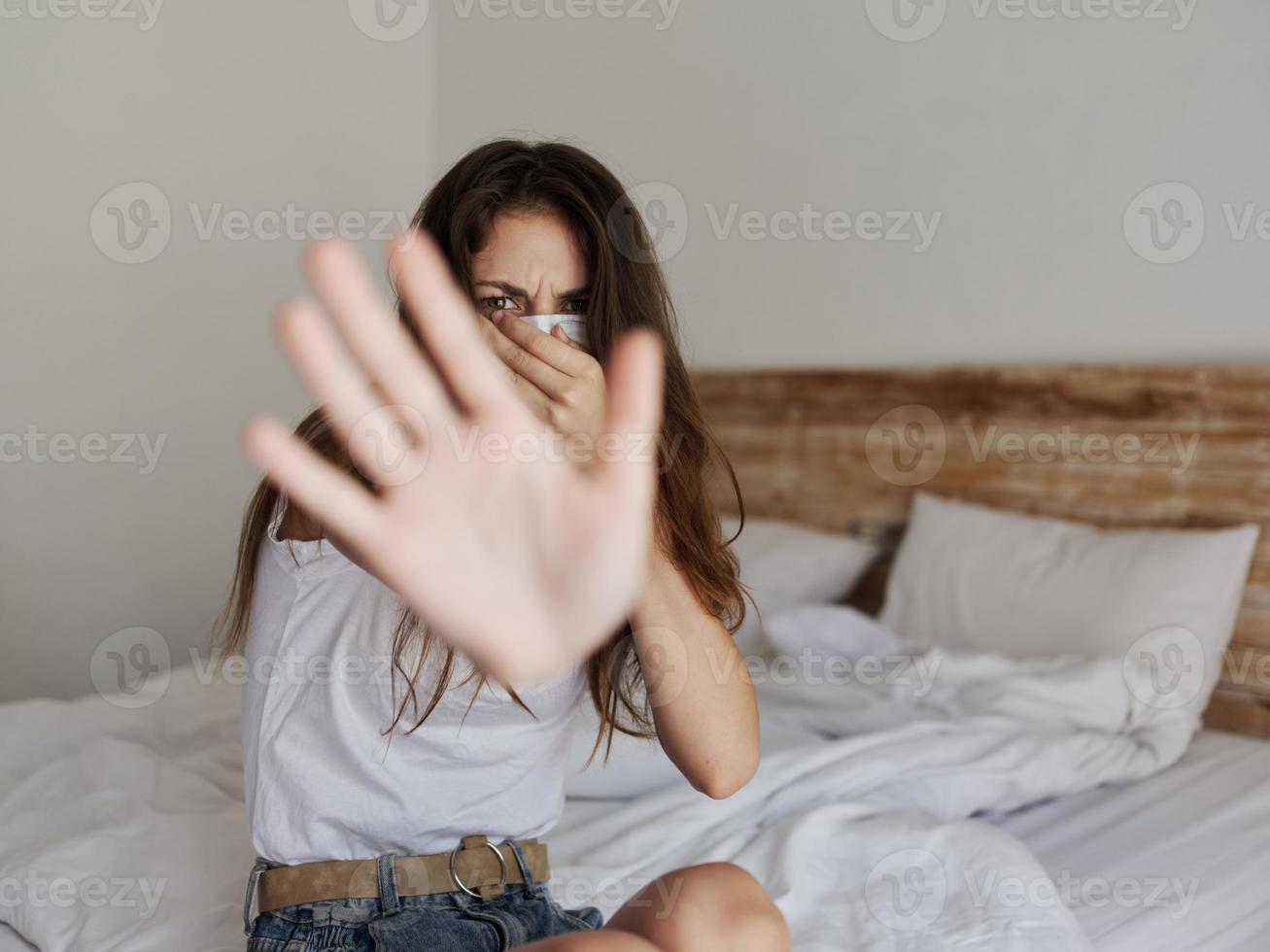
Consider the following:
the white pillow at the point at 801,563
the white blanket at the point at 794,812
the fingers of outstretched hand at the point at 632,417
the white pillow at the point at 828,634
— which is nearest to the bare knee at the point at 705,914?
the white blanket at the point at 794,812

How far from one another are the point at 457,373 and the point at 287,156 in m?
2.56

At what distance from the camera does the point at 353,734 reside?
1.00 meters

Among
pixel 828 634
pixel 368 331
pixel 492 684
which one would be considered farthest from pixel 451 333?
pixel 828 634

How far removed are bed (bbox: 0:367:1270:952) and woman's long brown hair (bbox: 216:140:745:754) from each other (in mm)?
314

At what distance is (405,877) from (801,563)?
1429 millimetres

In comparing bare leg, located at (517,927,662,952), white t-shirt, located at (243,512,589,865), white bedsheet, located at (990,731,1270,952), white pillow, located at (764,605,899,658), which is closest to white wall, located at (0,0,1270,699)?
white pillow, located at (764,605,899,658)

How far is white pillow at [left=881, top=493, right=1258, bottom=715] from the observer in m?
1.80

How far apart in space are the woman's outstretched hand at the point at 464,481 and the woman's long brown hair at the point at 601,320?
0.45 m

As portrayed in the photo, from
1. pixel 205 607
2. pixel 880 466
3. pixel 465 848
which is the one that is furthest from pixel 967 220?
pixel 205 607

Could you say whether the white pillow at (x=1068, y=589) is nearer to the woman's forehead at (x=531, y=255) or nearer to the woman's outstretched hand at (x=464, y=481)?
the woman's forehead at (x=531, y=255)

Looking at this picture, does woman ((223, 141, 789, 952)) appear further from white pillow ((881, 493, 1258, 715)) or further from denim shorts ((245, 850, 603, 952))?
white pillow ((881, 493, 1258, 715))

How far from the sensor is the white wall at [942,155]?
1.95m

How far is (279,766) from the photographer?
0.98 metres

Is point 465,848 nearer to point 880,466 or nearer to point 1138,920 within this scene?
point 1138,920
